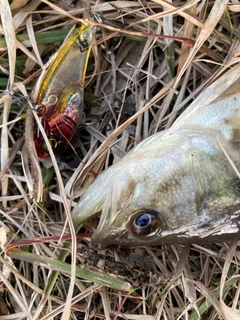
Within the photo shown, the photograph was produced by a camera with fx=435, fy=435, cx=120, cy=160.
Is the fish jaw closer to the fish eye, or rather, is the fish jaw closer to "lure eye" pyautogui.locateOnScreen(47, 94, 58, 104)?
the fish eye

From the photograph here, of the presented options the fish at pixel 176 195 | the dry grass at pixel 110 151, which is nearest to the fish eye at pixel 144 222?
the fish at pixel 176 195

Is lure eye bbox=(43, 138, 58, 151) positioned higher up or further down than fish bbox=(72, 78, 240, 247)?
higher up

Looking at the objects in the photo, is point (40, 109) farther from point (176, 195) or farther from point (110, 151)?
point (176, 195)

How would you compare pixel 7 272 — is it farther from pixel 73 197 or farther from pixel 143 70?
pixel 143 70

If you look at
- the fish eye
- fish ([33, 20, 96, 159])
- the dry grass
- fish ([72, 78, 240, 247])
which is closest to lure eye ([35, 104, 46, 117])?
fish ([33, 20, 96, 159])

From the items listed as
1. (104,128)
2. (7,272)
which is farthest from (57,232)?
(104,128)

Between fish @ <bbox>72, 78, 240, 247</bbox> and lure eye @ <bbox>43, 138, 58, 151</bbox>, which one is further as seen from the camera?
lure eye @ <bbox>43, 138, 58, 151</bbox>

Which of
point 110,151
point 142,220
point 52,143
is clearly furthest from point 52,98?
point 142,220
